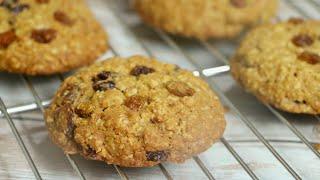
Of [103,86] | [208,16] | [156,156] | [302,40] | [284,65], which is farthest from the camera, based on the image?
[208,16]

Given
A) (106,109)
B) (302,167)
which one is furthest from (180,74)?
(302,167)

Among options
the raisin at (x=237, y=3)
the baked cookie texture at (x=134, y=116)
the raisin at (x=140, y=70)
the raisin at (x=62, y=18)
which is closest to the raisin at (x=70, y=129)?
the baked cookie texture at (x=134, y=116)

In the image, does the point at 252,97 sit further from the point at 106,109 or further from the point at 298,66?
the point at 106,109

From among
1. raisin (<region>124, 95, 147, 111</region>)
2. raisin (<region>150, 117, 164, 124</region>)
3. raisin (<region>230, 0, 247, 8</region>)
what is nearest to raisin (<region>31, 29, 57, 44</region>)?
raisin (<region>124, 95, 147, 111</region>)

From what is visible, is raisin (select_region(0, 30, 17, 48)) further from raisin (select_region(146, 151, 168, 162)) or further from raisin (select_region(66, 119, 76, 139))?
raisin (select_region(146, 151, 168, 162))

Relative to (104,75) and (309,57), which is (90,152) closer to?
(104,75)

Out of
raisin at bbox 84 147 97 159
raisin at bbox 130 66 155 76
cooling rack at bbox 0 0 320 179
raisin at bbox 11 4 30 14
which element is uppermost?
raisin at bbox 11 4 30 14

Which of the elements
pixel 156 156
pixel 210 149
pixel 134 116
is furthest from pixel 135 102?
pixel 210 149
